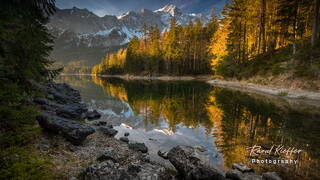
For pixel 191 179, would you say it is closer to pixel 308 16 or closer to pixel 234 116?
pixel 234 116

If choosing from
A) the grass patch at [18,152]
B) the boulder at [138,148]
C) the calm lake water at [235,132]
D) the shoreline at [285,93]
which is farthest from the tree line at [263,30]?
the grass patch at [18,152]

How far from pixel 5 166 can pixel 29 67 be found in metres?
3.06

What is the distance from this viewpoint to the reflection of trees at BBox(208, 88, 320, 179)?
20.3 feet

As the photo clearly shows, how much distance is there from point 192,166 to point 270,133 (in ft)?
21.7

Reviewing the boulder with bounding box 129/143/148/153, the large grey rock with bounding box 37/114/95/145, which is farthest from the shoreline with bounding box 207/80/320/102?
the large grey rock with bounding box 37/114/95/145

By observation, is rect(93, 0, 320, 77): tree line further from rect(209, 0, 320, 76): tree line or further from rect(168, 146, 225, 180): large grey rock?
rect(168, 146, 225, 180): large grey rock

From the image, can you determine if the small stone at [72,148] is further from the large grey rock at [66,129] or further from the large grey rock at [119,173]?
the large grey rock at [119,173]

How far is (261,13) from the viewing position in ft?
97.1

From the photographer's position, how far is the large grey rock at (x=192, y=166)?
4715 mm

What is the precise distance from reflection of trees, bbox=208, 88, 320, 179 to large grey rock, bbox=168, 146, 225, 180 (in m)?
1.76

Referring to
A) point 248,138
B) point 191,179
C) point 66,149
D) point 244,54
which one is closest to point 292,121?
point 248,138

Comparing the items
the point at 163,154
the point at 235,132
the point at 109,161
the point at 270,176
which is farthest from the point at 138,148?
the point at 235,132

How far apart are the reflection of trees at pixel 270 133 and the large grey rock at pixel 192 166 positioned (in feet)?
5.77

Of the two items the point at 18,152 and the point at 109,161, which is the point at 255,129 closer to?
the point at 109,161
